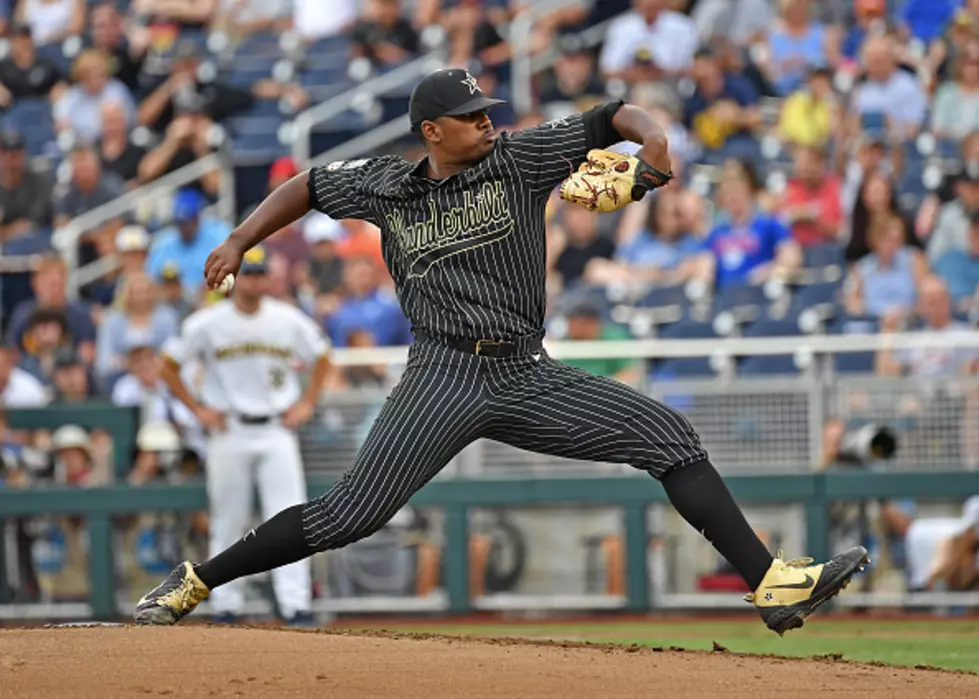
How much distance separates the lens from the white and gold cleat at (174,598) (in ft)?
22.0

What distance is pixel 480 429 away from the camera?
6348 mm

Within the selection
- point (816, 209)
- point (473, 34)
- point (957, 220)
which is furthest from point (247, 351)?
point (473, 34)

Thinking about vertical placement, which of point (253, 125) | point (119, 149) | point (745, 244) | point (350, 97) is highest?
point (350, 97)

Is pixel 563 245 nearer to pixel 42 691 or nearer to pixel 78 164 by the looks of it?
pixel 78 164

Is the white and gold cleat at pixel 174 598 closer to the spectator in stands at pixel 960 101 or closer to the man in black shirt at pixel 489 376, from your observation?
the man in black shirt at pixel 489 376

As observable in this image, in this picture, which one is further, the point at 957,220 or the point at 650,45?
the point at 650,45

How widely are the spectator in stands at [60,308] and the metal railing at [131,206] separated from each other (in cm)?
99

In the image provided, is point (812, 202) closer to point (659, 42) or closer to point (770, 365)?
point (770, 365)

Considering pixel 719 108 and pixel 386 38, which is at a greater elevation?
pixel 386 38

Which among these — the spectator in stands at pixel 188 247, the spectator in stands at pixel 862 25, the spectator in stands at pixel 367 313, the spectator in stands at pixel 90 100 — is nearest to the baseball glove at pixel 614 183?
the spectator in stands at pixel 367 313

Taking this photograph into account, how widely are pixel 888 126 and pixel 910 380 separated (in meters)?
3.29

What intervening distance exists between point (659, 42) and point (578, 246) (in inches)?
95.6

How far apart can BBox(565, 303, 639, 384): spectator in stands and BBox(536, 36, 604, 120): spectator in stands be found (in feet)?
9.88

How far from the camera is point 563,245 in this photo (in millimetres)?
13438
